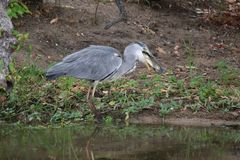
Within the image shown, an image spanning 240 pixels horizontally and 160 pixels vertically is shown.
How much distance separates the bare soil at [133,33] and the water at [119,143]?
8.74ft

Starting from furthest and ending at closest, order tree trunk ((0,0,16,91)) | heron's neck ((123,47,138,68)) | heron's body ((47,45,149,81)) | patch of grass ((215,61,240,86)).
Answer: patch of grass ((215,61,240,86)), heron's neck ((123,47,138,68)), heron's body ((47,45,149,81)), tree trunk ((0,0,16,91))

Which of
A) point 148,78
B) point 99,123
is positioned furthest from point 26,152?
point 148,78

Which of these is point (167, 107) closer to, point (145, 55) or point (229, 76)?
point (145, 55)

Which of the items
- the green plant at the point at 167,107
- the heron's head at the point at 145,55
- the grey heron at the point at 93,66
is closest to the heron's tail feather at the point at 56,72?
the grey heron at the point at 93,66

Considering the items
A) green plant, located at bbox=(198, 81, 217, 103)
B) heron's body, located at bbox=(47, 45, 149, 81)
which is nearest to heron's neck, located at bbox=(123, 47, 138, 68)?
heron's body, located at bbox=(47, 45, 149, 81)

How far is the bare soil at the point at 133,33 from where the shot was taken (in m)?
12.1

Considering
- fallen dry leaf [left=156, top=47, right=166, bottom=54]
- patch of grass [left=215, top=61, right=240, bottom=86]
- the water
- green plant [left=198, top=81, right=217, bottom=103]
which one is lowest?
fallen dry leaf [left=156, top=47, right=166, bottom=54]

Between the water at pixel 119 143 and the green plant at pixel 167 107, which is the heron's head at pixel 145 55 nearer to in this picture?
the green plant at pixel 167 107

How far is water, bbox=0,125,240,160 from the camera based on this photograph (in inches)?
289

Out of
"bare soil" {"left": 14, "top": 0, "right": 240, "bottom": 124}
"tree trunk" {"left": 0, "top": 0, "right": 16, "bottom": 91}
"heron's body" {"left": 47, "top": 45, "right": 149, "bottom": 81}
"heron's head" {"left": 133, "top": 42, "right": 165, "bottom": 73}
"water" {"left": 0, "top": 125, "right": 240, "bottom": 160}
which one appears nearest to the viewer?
"water" {"left": 0, "top": 125, "right": 240, "bottom": 160}

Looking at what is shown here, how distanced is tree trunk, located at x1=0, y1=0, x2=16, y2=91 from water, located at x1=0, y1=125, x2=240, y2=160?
74 centimetres

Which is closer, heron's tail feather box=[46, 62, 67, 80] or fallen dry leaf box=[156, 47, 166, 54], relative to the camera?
heron's tail feather box=[46, 62, 67, 80]

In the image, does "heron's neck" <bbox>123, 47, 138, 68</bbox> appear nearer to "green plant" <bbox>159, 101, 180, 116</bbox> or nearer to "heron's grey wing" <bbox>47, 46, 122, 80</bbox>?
"heron's grey wing" <bbox>47, 46, 122, 80</bbox>

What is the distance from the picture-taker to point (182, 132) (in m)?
8.59
